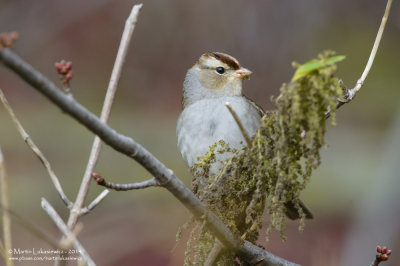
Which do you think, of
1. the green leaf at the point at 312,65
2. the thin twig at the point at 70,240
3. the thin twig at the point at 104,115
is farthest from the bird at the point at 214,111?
the thin twig at the point at 70,240

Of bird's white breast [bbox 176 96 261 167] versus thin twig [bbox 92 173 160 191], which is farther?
bird's white breast [bbox 176 96 261 167]

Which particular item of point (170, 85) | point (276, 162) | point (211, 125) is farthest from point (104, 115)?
point (170, 85)

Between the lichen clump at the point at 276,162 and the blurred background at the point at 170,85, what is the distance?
3486mm

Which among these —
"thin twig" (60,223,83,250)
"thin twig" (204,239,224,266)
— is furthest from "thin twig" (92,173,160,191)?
"thin twig" (204,239,224,266)

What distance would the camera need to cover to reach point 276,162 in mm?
1900

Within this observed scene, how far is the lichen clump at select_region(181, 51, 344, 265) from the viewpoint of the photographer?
1758 mm

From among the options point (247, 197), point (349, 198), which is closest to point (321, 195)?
point (349, 198)

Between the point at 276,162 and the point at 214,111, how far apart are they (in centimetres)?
127

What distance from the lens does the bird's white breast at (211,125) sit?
9.86ft

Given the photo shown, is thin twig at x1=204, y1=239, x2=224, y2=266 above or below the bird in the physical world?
below

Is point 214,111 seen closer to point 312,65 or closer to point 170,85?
point 312,65

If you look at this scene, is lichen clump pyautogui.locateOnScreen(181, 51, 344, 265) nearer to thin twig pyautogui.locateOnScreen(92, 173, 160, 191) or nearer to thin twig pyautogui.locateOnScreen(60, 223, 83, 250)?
thin twig pyautogui.locateOnScreen(92, 173, 160, 191)

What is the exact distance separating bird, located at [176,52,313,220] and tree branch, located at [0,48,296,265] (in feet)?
2.45

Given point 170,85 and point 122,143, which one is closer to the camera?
point 122,143
